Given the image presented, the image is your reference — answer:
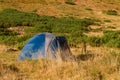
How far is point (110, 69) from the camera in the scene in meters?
10.1

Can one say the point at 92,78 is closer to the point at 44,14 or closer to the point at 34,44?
the point at 34,44

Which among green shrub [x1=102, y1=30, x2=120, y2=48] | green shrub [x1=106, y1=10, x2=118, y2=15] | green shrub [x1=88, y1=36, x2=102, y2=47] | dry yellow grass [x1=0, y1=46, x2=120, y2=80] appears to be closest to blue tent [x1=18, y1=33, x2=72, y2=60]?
dry yellow grass [x1=0, y1=46, x2=120, y2=80]

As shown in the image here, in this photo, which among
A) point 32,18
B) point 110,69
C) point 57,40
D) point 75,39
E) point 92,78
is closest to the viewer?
point 92,78

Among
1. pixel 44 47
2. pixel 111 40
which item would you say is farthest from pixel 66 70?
pixel 111 40

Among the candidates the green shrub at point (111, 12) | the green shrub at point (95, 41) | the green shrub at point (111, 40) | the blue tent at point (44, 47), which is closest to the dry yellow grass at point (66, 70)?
the blue tent at point (44, 47)

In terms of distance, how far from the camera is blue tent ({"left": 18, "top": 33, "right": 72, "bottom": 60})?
40.3ft

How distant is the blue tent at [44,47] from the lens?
12.3m

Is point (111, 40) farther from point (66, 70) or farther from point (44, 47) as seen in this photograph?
point (66, 70)

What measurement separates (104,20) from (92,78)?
23.7 meters

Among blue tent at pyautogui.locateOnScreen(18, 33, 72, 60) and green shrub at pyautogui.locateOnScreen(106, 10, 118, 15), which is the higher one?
blue tent at pyautogui.locateOnScreen(18, 33, 72, 60)

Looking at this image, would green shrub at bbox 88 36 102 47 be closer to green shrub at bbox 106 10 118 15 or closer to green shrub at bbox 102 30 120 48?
green shrub at bbox 102 30 120 48

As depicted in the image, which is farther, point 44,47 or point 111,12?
point 111,12

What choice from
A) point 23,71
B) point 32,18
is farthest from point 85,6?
point 23,71

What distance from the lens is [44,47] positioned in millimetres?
12914
